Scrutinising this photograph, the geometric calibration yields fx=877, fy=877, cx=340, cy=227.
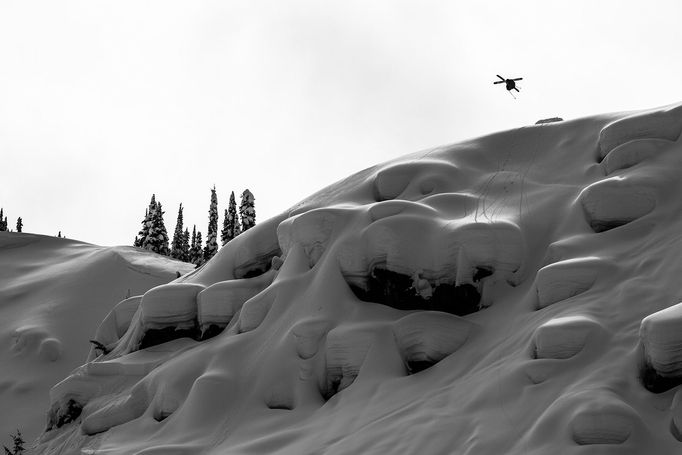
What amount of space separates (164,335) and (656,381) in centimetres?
958

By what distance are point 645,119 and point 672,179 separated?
1808 millimetres

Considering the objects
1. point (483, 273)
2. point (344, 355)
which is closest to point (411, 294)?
point (483, 273)

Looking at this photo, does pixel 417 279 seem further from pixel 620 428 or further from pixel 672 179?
pixel 620 428

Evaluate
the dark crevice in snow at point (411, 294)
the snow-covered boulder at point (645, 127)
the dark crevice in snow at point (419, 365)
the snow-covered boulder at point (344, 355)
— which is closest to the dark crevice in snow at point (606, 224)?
the dark crevice in snow at point (411, 294)

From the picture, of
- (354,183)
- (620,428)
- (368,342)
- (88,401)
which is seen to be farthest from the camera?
(354,183)

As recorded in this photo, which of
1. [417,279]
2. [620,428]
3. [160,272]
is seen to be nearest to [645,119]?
[417,279]

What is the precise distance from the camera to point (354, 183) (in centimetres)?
1731

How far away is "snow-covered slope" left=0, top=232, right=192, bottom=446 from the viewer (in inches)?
968

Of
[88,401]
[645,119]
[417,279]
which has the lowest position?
[88,401]

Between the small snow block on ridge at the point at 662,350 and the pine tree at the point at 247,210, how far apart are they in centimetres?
4299

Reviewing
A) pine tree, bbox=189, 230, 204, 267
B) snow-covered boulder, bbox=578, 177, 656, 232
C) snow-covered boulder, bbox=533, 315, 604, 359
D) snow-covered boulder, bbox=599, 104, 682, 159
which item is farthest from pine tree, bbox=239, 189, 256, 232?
snow-covered boulder, bbox=533, 315, 604, 359

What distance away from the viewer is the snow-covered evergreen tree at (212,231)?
57.6 m

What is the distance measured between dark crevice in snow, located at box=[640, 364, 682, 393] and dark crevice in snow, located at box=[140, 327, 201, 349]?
8.67m

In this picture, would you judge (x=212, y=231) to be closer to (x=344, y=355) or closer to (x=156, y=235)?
(x=156, y=235)
